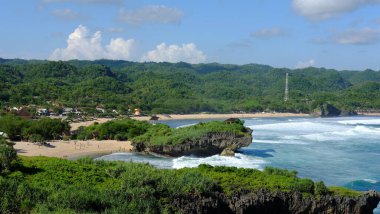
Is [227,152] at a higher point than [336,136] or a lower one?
lower

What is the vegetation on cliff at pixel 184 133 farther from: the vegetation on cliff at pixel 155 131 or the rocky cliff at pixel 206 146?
the rocky cliff at pixel 206 146

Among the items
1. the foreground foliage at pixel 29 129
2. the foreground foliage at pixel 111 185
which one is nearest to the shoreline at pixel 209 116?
the foreground foliage at pixel 29 129

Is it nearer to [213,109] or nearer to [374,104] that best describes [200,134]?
[213,109]

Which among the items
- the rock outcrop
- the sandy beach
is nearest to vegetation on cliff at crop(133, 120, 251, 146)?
the rock outcrop

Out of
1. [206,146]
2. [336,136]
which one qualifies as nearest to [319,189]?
[206,146]

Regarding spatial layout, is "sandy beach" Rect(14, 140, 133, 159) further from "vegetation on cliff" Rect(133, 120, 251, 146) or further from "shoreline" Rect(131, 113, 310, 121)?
"shoreline" Rect(131, 113, 310, 121)

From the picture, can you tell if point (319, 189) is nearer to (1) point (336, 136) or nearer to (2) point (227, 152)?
(2) point (227, 152)

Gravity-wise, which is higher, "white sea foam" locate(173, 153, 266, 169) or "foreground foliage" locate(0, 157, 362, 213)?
"foreground foliage" locate(0, 157, 362, 213)
